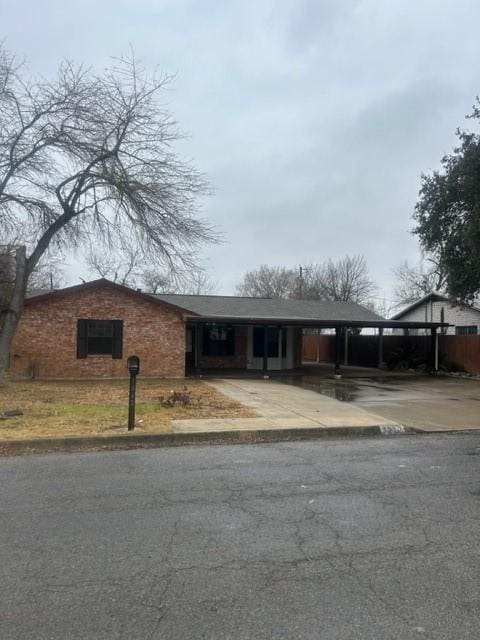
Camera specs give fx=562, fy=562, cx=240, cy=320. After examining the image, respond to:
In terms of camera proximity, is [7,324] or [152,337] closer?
[7,324]

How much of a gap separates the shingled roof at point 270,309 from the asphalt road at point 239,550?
15.5 meters

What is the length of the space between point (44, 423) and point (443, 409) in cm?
895

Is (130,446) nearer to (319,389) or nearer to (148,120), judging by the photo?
(319,389)

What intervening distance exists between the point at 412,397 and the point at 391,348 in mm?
15124

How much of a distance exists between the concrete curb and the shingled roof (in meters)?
12.3

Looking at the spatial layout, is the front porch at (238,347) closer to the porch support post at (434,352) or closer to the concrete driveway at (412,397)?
the concrete driveway at (412,397)

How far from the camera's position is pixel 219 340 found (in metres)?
26.1

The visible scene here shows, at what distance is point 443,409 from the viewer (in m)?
13.3

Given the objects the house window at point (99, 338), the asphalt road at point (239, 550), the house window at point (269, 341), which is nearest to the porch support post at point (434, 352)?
the house window at point (269, 341)

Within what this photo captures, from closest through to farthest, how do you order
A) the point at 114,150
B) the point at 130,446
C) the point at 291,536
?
the point at 291,536
the point at 130,446
the point at 114,150

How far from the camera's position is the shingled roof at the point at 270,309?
24062 millimetres

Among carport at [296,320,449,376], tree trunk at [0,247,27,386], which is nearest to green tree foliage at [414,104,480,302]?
carport at [296,320,449,376]

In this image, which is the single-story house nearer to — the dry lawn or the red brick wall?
the red brick wall

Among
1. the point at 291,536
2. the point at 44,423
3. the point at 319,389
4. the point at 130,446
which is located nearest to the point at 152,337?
the point at 319,389
